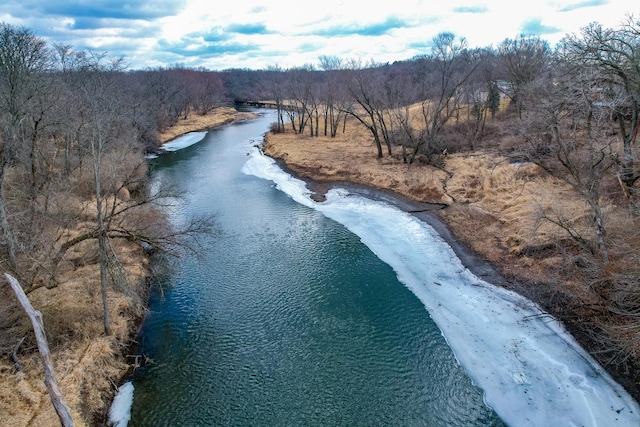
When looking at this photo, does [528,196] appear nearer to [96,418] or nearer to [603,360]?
[603,360]

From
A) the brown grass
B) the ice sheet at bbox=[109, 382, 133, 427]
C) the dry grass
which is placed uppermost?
the brown grass

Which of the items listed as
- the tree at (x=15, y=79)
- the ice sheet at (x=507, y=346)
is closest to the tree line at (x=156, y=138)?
the tree at (x=15, y=79)

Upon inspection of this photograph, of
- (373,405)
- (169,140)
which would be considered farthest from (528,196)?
(169,140)

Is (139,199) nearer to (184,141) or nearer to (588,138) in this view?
(588,138)

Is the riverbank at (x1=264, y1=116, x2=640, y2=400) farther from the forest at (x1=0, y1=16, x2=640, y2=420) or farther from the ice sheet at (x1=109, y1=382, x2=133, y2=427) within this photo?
the ice sheet at (x1=109, y1=382, x2=133, y2=427)

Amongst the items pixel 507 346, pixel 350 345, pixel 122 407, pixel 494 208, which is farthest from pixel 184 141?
pixel 507 346

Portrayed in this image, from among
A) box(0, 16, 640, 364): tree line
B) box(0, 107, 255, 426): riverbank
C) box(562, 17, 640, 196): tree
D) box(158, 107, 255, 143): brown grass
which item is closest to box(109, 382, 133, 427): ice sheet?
box(0, 107, 255, 426): riverbank

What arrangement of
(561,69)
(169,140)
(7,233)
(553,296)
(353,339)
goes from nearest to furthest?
(7,233) < (353,339) < (553,296) < (561,69) < (169,140)
